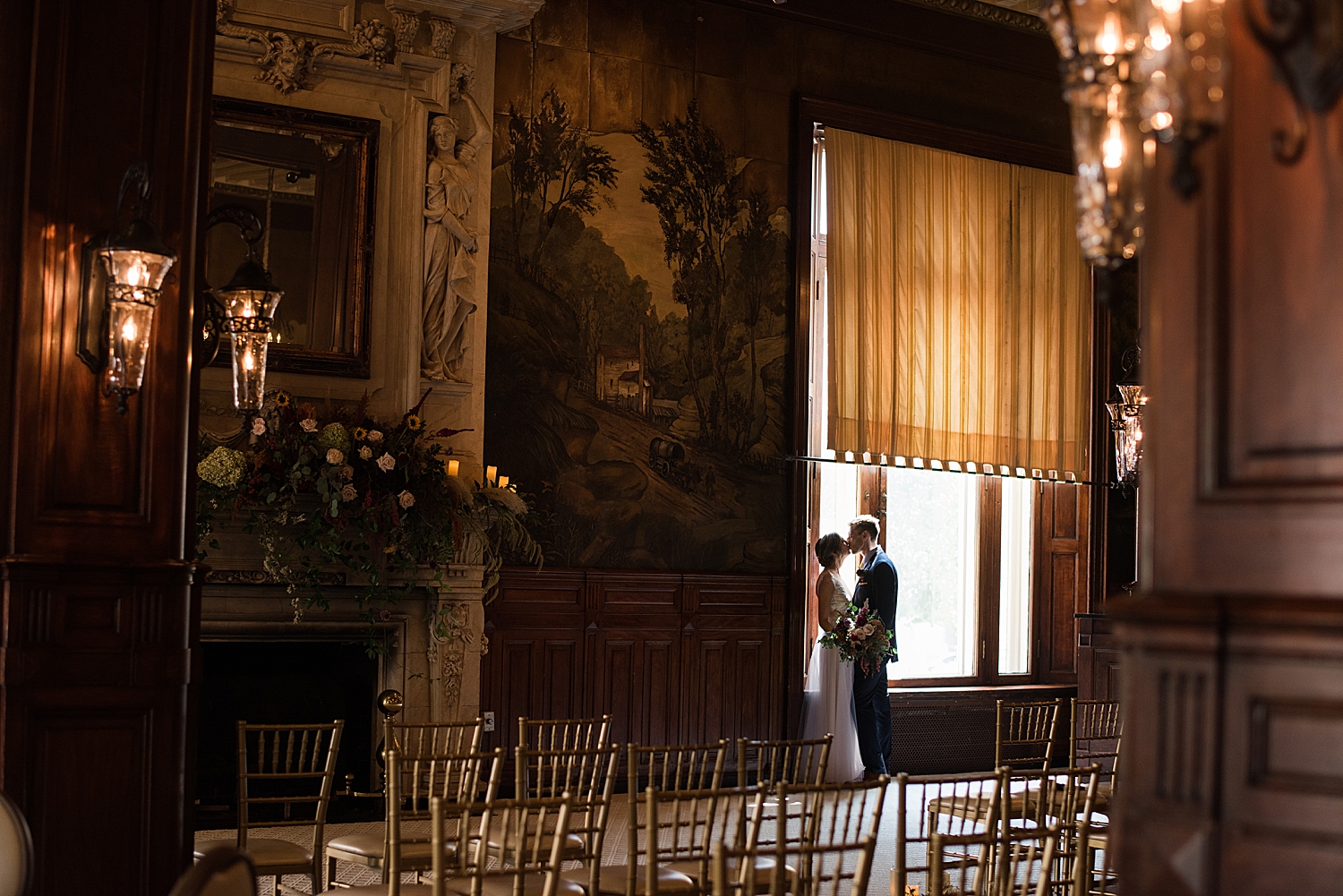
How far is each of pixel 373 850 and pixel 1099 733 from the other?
4372 mm

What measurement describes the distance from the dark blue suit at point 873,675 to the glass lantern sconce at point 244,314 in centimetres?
588

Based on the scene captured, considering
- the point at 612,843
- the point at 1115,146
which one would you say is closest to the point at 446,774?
the point at 1115,146

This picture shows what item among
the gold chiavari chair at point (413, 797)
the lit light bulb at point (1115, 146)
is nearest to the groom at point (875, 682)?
the gold chiavari chair at point (413, 797)

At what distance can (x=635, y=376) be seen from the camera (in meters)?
9.95

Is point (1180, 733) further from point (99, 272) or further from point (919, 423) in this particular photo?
point (919, 423)

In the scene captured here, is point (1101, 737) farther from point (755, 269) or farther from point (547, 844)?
point (755, 269)

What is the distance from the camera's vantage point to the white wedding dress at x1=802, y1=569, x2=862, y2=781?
10117 mm

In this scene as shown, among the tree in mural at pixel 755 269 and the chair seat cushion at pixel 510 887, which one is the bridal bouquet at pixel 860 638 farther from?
the chair seat cushion at pixel 510 887

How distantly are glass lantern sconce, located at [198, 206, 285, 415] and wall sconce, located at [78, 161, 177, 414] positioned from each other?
77 cm

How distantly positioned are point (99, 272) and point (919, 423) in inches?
306

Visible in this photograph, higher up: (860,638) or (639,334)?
(639,334)

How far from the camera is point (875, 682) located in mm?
10305

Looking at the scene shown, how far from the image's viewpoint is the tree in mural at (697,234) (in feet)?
33.3

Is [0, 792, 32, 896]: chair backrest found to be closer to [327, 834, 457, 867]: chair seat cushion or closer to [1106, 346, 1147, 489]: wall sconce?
[327, 834, 457, 867]: chair seat cushion
